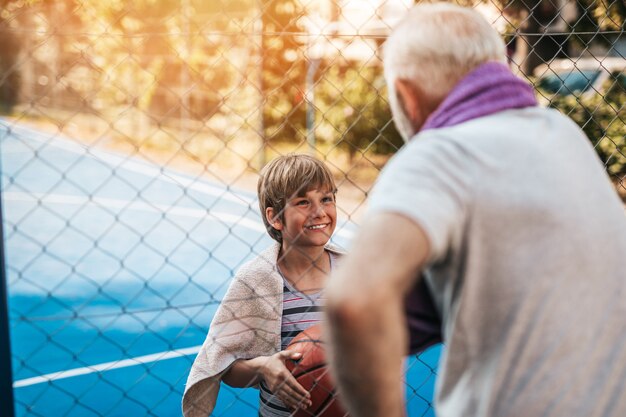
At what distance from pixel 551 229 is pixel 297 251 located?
1362mm

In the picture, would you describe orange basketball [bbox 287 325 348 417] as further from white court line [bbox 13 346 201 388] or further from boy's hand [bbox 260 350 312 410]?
white court line [bbox 13 346 201 388]

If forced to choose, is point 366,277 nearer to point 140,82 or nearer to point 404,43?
point 404,43

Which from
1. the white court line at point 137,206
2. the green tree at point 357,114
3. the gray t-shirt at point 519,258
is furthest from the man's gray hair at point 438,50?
the green tree at point 357,114

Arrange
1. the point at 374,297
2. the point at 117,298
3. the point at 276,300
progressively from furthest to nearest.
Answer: the point at 117,298
the point at 276,300
the point at 374,297

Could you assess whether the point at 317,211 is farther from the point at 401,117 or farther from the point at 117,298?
the point at 117,298

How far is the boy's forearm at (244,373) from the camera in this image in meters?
2.15

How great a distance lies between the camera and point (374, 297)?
94cm

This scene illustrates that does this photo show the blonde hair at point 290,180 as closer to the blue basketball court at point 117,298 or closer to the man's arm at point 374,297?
the blue basketball court at point 117,298

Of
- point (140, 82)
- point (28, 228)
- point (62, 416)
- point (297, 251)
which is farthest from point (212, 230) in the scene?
point (140, 82)

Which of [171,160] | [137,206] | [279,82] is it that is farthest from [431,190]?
[279,82]

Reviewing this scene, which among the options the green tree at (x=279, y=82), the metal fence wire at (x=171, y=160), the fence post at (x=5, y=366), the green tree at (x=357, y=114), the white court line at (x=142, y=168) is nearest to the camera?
the fence post at (x=5, y=366)

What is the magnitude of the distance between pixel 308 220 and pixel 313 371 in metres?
0.51

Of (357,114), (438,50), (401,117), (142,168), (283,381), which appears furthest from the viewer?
(142,168)

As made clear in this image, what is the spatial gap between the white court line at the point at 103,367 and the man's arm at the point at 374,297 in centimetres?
299
